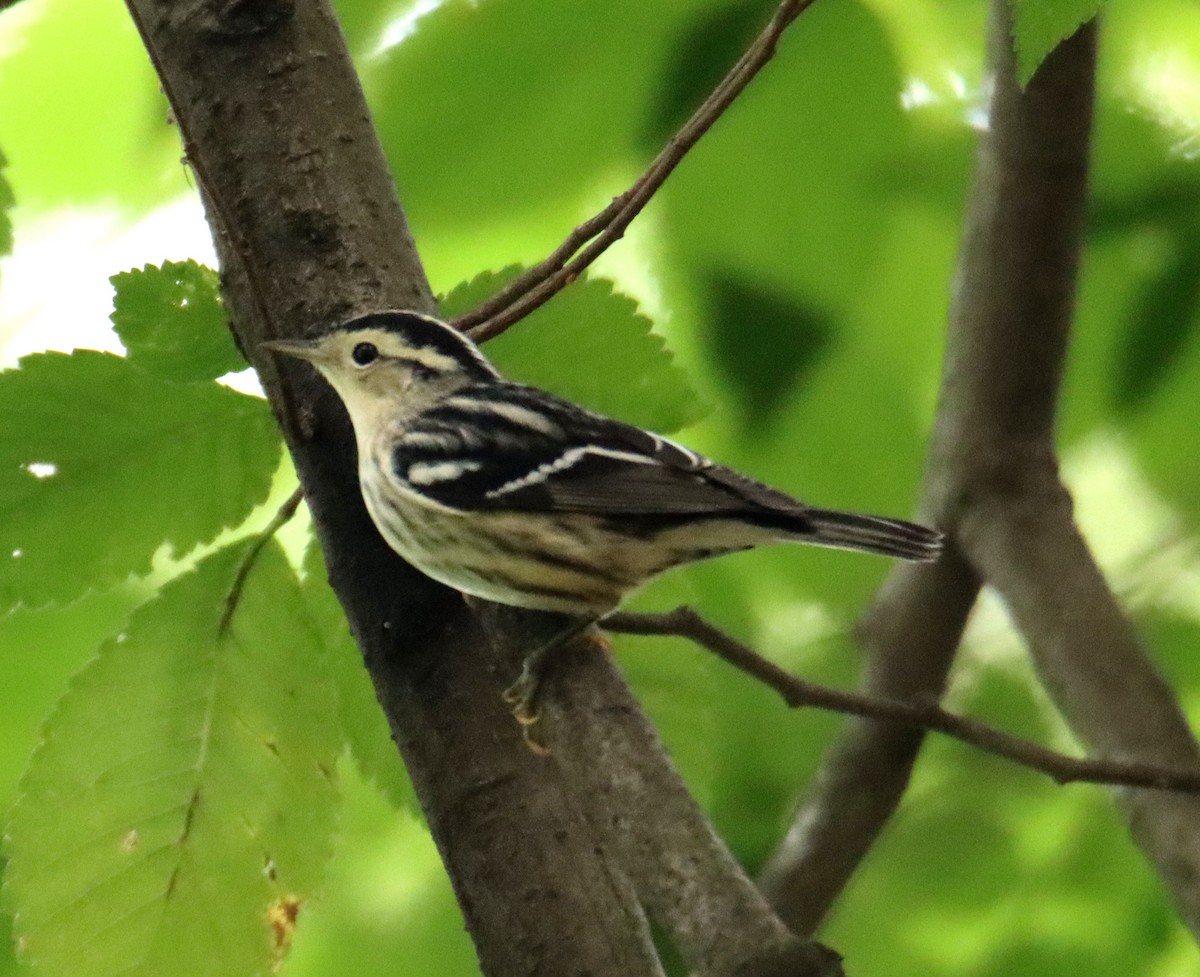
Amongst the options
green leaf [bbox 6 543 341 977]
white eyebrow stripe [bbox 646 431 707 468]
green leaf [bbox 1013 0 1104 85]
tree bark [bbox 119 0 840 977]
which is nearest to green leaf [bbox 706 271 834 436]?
white eyebrow stripe [bbox 646 431 707 468]

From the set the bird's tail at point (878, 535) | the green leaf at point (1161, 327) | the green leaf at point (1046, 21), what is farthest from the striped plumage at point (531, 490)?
the green leaf at point (1046, 21)

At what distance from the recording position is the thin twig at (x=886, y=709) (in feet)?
5.75

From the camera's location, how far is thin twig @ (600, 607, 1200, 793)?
1.75 meters

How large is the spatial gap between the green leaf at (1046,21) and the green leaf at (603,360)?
0.75m

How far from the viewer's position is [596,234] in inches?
79.6

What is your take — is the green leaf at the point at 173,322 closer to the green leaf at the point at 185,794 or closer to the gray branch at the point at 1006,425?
the green leaf at the point at 185,794

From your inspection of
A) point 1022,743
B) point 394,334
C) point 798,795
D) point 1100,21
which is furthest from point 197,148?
point 798,795

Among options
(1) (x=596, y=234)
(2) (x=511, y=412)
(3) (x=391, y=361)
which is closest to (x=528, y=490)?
(2) (x=511, y=412)

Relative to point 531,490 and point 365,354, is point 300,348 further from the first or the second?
point 531,490

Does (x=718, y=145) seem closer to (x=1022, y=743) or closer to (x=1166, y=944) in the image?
(x=1022, y=743)

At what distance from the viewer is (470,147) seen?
2381 millimetres

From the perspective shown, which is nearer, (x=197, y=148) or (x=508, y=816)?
(x=508, y=816)

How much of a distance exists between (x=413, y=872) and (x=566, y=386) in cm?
110

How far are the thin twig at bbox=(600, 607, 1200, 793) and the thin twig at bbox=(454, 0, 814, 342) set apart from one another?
43cm
